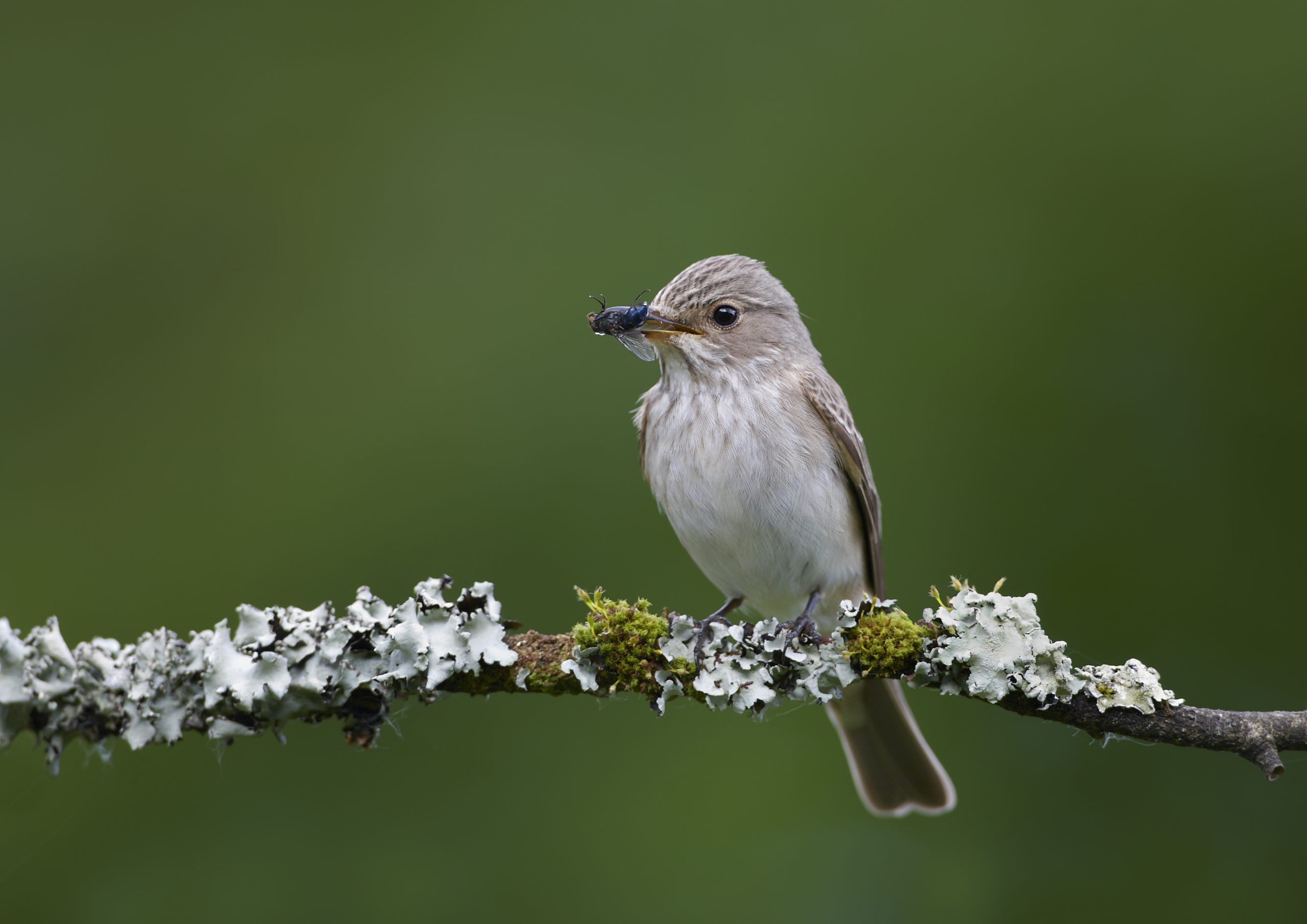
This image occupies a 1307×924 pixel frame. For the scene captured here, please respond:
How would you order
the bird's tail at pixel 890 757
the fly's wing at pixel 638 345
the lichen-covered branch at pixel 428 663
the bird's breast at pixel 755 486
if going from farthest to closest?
the bird's tail at pixel 890 757 → the fly's wing at pixel 638 345 → the bird's breast at pixel 755 486 → the lichen-covered branch at pixel 428 663

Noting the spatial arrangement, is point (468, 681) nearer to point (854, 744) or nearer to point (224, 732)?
point (224, 732)

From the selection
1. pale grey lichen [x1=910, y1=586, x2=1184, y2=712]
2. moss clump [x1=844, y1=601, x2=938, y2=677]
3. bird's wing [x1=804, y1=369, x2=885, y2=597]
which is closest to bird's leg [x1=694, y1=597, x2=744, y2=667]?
moss clump [x1=844, y1=601, x2=938, y2=677]

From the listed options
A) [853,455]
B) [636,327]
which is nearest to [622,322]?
[636,327]

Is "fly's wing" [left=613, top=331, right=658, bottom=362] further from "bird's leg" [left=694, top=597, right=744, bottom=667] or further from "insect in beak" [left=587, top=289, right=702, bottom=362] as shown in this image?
"bird's leg" [left=694, top=597, right=744, bottom=667]

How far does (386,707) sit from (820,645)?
1.20 metres

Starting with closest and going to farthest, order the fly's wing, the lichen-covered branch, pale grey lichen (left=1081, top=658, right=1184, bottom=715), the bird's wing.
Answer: pale grey lichen (left=1081, top=658, right=1184, bottom=715), the lichen-covered branch, the fly's wing, the bird's wing

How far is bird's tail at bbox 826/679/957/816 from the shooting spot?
14.8ft

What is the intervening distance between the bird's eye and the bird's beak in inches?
4.1

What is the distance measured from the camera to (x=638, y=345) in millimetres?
4266

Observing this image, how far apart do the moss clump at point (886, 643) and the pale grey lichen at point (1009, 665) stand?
0.11 ft

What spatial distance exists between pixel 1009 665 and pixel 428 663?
1.49 metres

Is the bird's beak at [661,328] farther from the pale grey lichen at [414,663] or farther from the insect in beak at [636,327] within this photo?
the pale grey lichen at [414,663]

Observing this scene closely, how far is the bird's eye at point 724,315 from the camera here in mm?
4305

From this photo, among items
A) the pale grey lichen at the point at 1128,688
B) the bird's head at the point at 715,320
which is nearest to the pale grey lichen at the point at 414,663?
the pale grey lichen at the point at 1128,688
